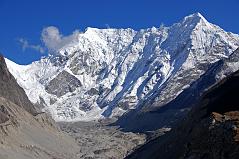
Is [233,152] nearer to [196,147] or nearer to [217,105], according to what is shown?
[196,147]

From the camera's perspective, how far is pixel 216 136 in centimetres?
5984

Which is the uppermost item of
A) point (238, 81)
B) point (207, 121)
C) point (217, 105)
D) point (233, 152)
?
point (238, 81)

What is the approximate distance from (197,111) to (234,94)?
1128 inches

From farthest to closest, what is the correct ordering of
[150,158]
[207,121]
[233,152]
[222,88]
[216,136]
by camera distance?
[150,158]
[222,88]
[207,121]
[216,136]
[233,152]

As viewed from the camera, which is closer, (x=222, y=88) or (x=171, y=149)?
(x=222, y=88)

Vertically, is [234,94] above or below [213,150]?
above

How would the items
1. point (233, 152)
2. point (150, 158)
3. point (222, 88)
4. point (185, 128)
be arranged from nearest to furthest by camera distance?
point (233, 152) < point (222, 88) < point (185, 128) < point (150, 158)

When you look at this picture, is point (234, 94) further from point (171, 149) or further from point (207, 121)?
point (171, 149)

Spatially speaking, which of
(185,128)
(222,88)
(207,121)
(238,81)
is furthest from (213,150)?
(185,128)

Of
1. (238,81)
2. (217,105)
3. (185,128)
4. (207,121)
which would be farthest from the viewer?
(185,128)

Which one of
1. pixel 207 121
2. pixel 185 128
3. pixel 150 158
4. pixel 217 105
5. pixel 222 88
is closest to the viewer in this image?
pixel 207 121

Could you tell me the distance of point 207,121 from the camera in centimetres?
6494

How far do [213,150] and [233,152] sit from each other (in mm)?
3275

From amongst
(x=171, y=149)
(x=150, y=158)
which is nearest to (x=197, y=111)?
(x=171, y=149)
